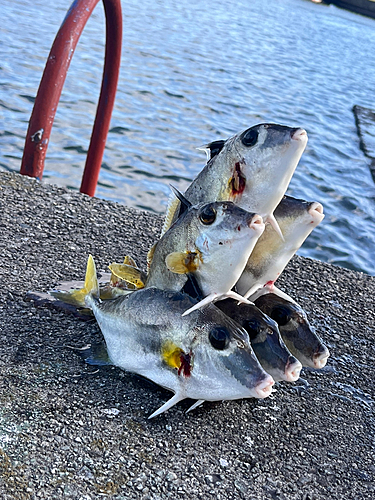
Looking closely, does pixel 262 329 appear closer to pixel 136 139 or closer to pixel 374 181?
pixel 136 139

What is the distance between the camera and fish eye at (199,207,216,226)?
7.36 feet

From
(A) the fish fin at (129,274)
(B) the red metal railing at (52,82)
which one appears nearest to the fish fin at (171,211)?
(A) the fish fin at (129,274)

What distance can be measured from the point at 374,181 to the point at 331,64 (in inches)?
427

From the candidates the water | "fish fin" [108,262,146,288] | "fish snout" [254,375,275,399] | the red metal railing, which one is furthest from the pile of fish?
the water

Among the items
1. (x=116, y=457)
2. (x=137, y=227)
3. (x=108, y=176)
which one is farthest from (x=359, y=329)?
(x=108, y=176)

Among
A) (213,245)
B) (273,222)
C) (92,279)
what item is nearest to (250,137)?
(273,222)

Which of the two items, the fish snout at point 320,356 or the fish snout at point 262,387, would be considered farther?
the fish snout at point 320,356

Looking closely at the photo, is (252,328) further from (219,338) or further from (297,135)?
(297,135)

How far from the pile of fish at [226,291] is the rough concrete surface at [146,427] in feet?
0.46

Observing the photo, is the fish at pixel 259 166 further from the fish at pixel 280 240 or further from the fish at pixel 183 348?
the fish at pixel 183 348

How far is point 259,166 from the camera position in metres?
2.33

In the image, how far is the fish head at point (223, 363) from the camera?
2.25 m

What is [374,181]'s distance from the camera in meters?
10.3

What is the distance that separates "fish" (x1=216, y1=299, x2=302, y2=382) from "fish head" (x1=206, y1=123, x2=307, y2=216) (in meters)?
0.40
